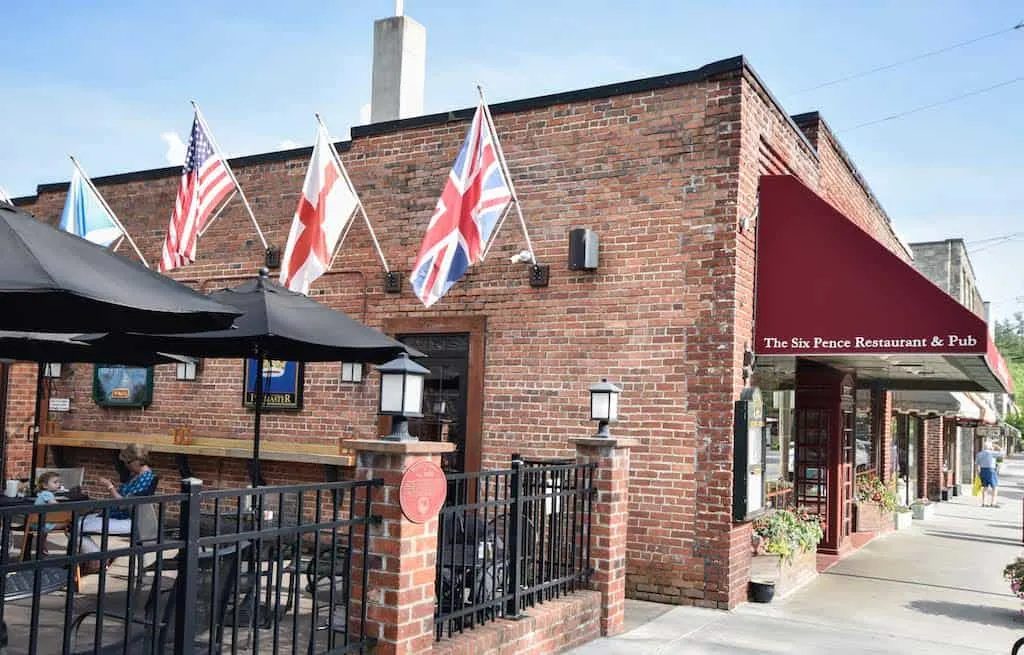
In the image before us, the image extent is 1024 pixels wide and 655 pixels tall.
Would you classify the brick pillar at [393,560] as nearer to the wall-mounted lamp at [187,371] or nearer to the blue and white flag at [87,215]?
the wall-mounted lamp at [187,371]

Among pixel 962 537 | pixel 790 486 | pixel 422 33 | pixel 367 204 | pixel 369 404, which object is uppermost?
pixel 422 33

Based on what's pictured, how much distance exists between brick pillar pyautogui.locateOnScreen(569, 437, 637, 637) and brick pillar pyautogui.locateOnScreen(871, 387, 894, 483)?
369 inches

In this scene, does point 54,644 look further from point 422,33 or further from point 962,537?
point 962,537

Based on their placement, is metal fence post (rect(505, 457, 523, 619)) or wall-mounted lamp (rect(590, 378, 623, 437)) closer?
metal fence post (rect(505, 457, 523, 619))

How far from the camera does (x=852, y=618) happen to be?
8492 millimetres

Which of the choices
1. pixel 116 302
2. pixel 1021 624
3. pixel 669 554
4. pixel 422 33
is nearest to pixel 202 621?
pixel 116 302

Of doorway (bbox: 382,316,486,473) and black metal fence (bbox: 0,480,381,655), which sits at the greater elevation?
doorway (bbox: 382,316,486,473)

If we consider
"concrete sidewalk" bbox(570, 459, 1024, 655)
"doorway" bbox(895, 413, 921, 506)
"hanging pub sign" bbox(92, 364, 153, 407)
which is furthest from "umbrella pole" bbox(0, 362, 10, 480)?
"doorway" bbox(895, 413, 921, 506)

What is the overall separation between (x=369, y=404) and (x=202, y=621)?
15.1 feet

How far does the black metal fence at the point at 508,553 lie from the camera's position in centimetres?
586

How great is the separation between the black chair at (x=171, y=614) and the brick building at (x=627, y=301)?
402 centimetres

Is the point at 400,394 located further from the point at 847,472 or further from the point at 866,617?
the point at 847,472

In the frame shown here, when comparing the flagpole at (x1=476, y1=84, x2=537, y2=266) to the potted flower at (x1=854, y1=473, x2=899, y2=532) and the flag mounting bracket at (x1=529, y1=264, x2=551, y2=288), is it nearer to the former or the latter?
the flag mounting bracket at (x1=529, y1=264, x2=551, y2=288)

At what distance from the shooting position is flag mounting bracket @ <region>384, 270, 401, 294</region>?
10742mm
